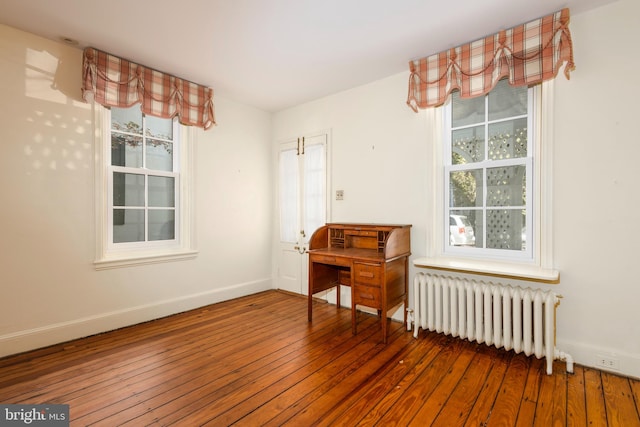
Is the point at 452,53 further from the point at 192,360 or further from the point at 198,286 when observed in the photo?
the point at 198,286

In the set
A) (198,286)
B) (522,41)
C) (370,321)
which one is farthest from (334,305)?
(522,41)

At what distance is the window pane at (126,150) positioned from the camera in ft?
10.5

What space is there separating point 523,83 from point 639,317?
195cm

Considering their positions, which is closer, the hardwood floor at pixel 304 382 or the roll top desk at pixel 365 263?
the hardwood floor at pixel 304 382

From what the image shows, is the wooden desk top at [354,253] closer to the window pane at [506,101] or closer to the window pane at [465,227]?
the window pane at [465,227]

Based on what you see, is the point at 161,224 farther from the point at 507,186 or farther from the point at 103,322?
the point at 507,186

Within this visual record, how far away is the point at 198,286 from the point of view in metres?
3.83

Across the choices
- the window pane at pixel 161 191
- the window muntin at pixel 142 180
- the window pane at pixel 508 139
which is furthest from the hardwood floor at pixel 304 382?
the window pane at pixel 508 139

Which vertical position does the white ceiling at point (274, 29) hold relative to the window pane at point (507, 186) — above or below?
above

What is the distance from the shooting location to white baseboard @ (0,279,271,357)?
2582mm

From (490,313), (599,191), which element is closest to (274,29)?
(599,191)
